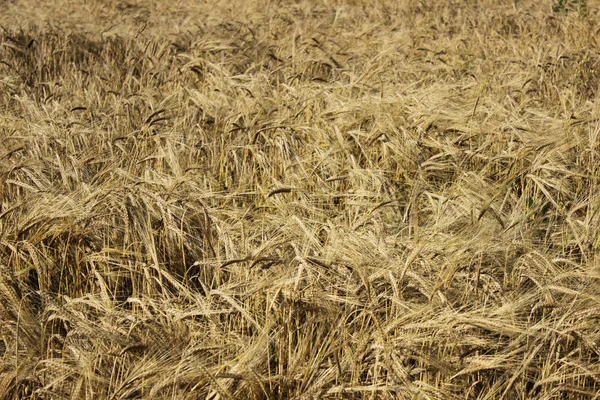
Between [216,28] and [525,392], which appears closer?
[525,392]

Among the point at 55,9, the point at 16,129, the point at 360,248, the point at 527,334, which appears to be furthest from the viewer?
the point at 55,9

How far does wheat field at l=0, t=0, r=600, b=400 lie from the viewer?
1.60m

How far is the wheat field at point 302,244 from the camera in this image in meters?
1.60

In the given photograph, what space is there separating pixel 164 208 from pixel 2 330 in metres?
0.61

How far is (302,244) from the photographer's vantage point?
195 centimetres

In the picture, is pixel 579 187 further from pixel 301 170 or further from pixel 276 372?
pixel 276 372

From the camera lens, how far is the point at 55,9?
7449 millimetres

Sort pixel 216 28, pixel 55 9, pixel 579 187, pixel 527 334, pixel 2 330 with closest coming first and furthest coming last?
pixel 527 334 < pixel 2 330 < pixel 579 187 < pixel 216 28 < pixel 55 9

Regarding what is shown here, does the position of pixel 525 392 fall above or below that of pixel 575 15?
above

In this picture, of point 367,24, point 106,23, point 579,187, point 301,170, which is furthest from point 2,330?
point 106,23

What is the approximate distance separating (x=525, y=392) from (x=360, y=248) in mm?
589

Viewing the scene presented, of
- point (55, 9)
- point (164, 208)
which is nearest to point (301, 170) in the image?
point (164, 208)

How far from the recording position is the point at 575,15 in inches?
237

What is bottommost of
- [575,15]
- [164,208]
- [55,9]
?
[55,9]
